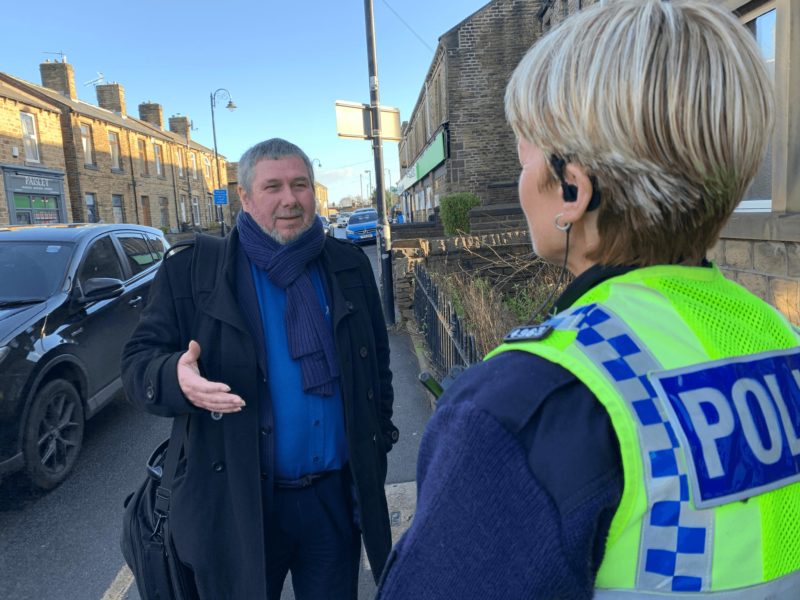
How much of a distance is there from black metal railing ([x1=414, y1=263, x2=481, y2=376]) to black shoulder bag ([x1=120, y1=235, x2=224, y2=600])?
5.67ft

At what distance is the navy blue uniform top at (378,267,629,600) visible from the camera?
2.22 ft

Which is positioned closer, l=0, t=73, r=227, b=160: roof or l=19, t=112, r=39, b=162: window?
l=19, t=112, r=39, b=162: window

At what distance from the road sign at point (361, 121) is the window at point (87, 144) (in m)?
22.8

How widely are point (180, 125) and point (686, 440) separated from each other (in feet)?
146

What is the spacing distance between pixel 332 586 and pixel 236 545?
42cm

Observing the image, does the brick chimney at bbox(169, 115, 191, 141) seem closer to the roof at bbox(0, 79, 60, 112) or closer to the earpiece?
the roof at bbox(0, 79, 60, 112)

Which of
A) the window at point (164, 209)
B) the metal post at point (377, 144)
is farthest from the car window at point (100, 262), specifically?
the window at point (164, 209)

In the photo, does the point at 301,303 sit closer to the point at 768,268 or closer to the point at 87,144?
the point at 768,268

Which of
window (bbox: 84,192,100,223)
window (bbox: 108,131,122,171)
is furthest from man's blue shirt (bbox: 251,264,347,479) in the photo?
window (bbox: 108,131,122,171)

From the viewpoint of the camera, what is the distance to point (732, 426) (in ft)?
2.36

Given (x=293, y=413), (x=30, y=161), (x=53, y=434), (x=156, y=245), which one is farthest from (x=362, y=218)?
(x=293, y=413)

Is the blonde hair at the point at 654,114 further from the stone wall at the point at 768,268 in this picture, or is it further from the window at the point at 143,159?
the window at the point at 143,159

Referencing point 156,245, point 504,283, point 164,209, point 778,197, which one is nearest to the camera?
point 778,197

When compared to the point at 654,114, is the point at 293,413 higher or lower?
lower
